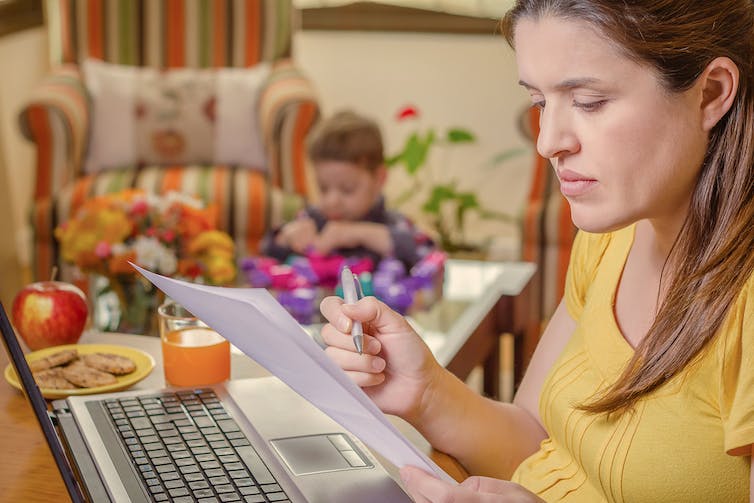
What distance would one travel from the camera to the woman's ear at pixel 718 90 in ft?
3.13

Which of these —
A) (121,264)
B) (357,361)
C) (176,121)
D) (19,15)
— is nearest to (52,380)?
(357,361)

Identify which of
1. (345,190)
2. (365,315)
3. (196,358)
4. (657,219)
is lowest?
(345,190)

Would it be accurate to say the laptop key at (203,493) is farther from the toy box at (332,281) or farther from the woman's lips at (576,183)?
the toy box at (332,281)

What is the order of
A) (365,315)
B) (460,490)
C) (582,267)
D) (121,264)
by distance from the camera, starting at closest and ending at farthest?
(460,490) < (365,315) < (582,267) < (121,264)

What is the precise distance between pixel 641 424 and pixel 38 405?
0.54m

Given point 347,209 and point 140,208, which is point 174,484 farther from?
point 347,209

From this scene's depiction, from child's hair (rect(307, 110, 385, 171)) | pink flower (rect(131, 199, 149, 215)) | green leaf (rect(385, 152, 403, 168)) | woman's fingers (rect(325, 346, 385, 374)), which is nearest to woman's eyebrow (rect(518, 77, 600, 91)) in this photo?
woman's fingers (rect(325, 346, 385, 374))

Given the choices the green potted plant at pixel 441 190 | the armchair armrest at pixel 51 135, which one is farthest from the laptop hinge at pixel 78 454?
the green potted plant at pixel 441 190

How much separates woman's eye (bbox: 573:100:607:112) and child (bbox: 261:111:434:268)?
6.28ft

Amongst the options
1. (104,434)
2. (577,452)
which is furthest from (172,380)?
(577,452)

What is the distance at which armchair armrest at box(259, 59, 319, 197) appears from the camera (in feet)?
12.4

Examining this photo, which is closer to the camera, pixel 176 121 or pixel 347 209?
pixel 347 209

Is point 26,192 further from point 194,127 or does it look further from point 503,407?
point 503,407

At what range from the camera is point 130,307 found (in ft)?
7.18
